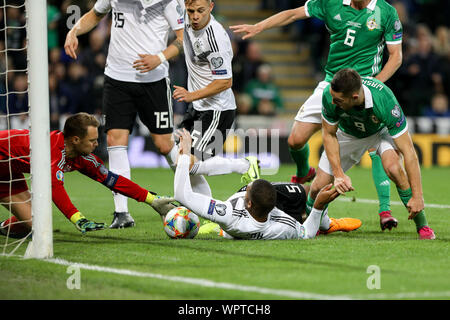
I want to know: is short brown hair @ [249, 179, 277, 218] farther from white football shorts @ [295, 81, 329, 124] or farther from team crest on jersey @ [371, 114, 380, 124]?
white football shorts @ [295, 81, 329, 124]

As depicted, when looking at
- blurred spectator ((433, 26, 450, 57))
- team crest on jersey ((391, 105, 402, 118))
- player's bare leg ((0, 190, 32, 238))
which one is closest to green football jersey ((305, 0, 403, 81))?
team crest on jersey ((391, 105, 402, 118))

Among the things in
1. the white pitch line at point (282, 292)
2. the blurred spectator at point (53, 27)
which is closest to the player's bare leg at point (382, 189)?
the white pitch line at point (282, 292)

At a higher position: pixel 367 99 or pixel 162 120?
pixel 367 99

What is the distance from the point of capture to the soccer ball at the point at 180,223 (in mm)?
7133

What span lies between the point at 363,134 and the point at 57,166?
2.69m

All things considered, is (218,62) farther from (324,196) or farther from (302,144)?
(324,196)

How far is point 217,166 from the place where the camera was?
811 centimetres

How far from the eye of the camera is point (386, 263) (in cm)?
579

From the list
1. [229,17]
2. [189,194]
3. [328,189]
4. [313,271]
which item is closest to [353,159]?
[328,189]

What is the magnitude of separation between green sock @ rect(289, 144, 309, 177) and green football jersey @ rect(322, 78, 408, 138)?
5.37ft

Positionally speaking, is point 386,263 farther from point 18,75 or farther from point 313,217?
point 18,75

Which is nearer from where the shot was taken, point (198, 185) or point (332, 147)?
point (332, 147)

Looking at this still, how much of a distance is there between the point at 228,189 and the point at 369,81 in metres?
5.32

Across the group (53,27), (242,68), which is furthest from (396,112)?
(53,27)
